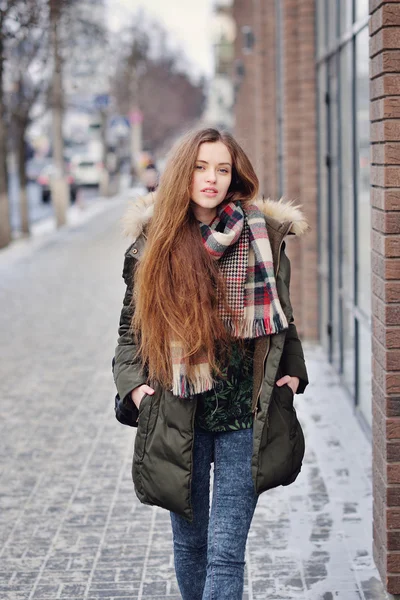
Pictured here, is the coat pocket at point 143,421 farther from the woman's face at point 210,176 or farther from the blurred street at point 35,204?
the blurred street at point 35,204

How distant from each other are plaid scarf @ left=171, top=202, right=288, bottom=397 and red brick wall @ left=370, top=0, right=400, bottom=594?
3.31ft

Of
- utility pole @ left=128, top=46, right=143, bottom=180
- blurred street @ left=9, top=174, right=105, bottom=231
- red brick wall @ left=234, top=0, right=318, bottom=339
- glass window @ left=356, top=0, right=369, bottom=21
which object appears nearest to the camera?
glass window @ left=356, top=0, right=369, bottom=21

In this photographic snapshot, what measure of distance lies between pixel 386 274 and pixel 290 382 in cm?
99

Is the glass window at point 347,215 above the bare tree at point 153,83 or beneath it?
beneath

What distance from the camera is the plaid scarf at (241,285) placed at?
3471 mm

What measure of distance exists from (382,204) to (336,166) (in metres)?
4.86

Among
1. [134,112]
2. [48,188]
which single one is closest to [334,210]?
[48,188]

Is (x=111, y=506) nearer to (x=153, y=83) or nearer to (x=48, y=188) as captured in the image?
(x=48, y=188)

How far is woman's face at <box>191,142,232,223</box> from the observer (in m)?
3.51

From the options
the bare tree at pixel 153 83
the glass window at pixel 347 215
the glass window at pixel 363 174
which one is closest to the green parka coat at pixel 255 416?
the glass window at pixel 363 174

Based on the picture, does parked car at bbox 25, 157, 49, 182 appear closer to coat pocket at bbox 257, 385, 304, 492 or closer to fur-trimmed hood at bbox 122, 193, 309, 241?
fur-trimmed hood at bbox 122, 193, 309, 241

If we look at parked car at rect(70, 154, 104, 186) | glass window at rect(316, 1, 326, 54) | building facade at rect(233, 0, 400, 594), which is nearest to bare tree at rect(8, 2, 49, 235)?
building facade at rect(233, 0, 400, 594)

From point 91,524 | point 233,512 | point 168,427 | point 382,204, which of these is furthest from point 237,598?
point 91,524

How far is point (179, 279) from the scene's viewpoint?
3.47 meters
